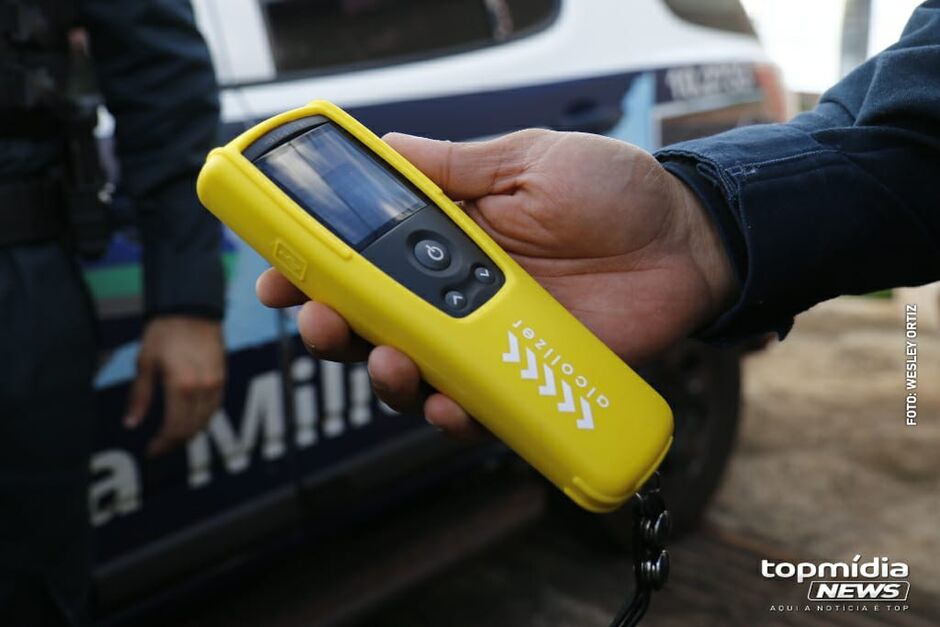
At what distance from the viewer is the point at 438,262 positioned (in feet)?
3.02

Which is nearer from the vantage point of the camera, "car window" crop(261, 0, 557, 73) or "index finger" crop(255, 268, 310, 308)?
"index finger" crop(255, 268, 310, 308)

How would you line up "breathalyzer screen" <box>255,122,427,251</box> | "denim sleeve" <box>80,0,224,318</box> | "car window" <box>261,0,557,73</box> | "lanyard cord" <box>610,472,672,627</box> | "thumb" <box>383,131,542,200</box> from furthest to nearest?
"car window" <box>261,0,557,73</box> → "denim sleeve" <box>80,0,224,318</box> → "thumb" <box>383,131,542,200</box> → "breathalyzer screen" <box>255,122,427,251</box> → "lanyard cord" <box>610,472,672,627</box>

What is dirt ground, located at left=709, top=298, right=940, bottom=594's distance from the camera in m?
2.72

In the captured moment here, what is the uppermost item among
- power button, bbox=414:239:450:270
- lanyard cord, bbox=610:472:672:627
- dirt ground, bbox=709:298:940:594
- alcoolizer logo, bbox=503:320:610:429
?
power button, bbox=414:239:450:270

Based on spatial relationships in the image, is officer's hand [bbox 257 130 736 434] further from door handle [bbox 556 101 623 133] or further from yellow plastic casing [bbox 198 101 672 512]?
door handle [bbox 556 101 623 133]

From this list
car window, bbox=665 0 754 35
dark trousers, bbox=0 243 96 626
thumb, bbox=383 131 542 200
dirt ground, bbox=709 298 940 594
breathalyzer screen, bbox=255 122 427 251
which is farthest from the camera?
dirt ground, bbox=709 298 940 594

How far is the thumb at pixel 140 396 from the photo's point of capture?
1430mm

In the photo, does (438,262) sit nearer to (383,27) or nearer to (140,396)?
(140,396)

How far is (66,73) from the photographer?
4.31 feet

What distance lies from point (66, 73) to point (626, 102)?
52.3 inches

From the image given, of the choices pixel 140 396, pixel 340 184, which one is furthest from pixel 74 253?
pixel 340 184

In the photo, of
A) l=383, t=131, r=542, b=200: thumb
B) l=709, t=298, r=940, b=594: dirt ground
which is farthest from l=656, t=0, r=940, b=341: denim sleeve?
l=709, t=298, r=940, b=594: dirt ground

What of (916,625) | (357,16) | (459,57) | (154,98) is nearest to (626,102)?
(459,57)

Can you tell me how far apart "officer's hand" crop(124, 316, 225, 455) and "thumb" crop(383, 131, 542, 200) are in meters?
0.56
